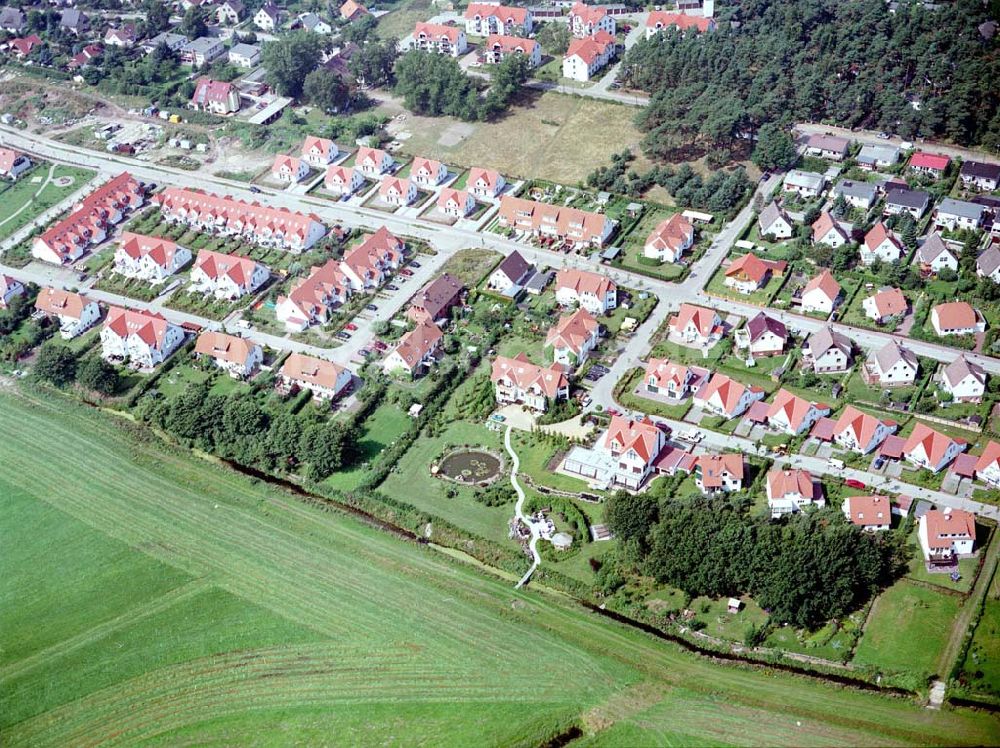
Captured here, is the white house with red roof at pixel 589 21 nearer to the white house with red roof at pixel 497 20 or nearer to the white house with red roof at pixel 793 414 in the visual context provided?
the white house with red roof at pixel 497 20

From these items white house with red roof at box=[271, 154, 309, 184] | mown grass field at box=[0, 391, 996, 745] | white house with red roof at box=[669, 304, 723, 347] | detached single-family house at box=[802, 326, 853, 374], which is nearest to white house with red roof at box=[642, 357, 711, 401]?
white house with red roof at box=[669, 304, 723, 347]

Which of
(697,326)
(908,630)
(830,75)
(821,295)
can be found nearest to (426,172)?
(697,326)

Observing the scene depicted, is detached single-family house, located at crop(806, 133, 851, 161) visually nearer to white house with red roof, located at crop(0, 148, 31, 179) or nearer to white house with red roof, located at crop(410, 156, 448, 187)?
white house with red roof, located at crop(410, 156, 448, 187)

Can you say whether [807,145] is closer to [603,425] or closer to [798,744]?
[603,425]

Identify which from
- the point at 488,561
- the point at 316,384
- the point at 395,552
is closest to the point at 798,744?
the point at 488,561

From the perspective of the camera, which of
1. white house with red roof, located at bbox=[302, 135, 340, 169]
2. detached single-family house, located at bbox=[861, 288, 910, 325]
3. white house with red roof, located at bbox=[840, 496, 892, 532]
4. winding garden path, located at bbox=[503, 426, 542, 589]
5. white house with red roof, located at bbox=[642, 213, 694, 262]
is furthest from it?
white house with red roof, located at bbox=[302, 135, 340, 169]

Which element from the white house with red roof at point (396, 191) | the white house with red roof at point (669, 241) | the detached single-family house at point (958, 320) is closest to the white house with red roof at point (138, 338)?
the white house with red roof at point (396, 191)
